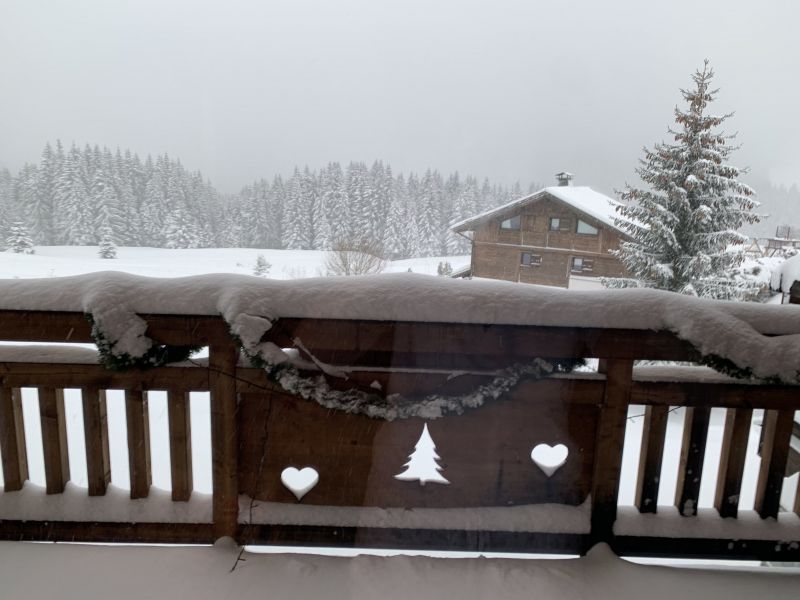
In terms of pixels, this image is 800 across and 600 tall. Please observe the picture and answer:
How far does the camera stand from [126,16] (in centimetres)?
2125

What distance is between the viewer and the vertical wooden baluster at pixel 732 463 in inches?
58.2

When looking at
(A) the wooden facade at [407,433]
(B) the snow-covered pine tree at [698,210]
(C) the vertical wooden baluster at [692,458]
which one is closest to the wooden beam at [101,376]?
(A) the wooden facade at [407,433]

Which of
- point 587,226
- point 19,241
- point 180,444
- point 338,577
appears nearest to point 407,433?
point 338,577

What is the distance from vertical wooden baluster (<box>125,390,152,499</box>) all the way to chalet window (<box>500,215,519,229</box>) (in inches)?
613

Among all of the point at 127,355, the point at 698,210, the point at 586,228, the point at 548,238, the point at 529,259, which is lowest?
the point at 529,259

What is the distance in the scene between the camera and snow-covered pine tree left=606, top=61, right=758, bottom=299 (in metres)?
10.9

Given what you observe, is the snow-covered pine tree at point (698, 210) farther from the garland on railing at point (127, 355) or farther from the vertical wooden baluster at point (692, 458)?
the garland on railing at point (127, 355)

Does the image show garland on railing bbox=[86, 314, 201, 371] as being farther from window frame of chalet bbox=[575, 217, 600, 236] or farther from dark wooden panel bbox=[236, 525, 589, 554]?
window frame of chalet bbox=[575, 217, 600, 236]

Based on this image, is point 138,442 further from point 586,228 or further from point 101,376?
point 586,228

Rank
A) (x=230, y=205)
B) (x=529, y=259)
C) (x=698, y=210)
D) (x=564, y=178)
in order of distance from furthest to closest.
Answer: (x=230, y=205), (x=564, y=178), (x=529, y=259), (x=698, y=210)

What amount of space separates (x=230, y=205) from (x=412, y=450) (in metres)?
21.6

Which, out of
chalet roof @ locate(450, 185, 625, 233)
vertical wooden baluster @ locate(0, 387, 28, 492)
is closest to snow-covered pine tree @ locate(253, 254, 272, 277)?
chalet roof @ locate(450, 185, 625, 233)

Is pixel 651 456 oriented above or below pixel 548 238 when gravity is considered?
below

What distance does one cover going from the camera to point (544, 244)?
51.3 feet
